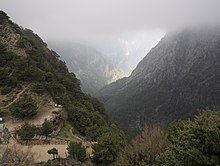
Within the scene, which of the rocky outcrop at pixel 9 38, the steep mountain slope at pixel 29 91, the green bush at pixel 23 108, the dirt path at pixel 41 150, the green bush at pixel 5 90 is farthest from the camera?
the rocky outcrop at pixel 9 38

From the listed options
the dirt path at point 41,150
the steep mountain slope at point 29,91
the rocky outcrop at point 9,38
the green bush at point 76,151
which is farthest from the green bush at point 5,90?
the green bush at point 76,151

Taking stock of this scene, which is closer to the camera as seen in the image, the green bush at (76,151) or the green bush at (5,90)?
the green bush at (76,151)

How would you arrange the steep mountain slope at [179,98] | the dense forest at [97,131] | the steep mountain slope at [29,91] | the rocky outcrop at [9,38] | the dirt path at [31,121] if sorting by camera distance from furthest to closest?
the steep mountain slope at [179,98], the rocky outcrop at [9,38], the steep mountain slope at [29,91], the dirt path at [31,121], the dense forest at [97,131]

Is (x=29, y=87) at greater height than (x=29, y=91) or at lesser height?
greater

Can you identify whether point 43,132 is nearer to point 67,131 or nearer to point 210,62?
point 67,131

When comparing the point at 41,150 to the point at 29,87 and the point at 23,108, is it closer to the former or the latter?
the point at 23,108

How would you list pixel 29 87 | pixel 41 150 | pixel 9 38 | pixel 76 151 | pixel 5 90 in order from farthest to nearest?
pixel 9 38
pixel 29 87
pixel 5 90
pixel 41 150
pixel 76 151

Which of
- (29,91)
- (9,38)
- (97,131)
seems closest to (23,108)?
(29,91)

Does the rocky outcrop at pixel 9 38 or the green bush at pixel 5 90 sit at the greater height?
the rocky outcrop at pixel 9 38

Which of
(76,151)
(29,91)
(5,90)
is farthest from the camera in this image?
(29,91)

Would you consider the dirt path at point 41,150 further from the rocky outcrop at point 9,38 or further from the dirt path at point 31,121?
the rocky outcrop at point 9,38

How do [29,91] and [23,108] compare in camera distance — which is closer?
[23,108]

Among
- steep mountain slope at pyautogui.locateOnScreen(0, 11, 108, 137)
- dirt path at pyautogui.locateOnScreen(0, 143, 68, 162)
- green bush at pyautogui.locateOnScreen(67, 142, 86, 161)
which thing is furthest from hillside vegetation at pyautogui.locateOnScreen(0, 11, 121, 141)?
green bush at pyautogui.locateOnScreen(67, 142, 86, 161)

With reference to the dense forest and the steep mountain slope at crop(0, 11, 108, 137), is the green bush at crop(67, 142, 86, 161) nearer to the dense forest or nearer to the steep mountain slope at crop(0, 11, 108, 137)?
the dense forest
